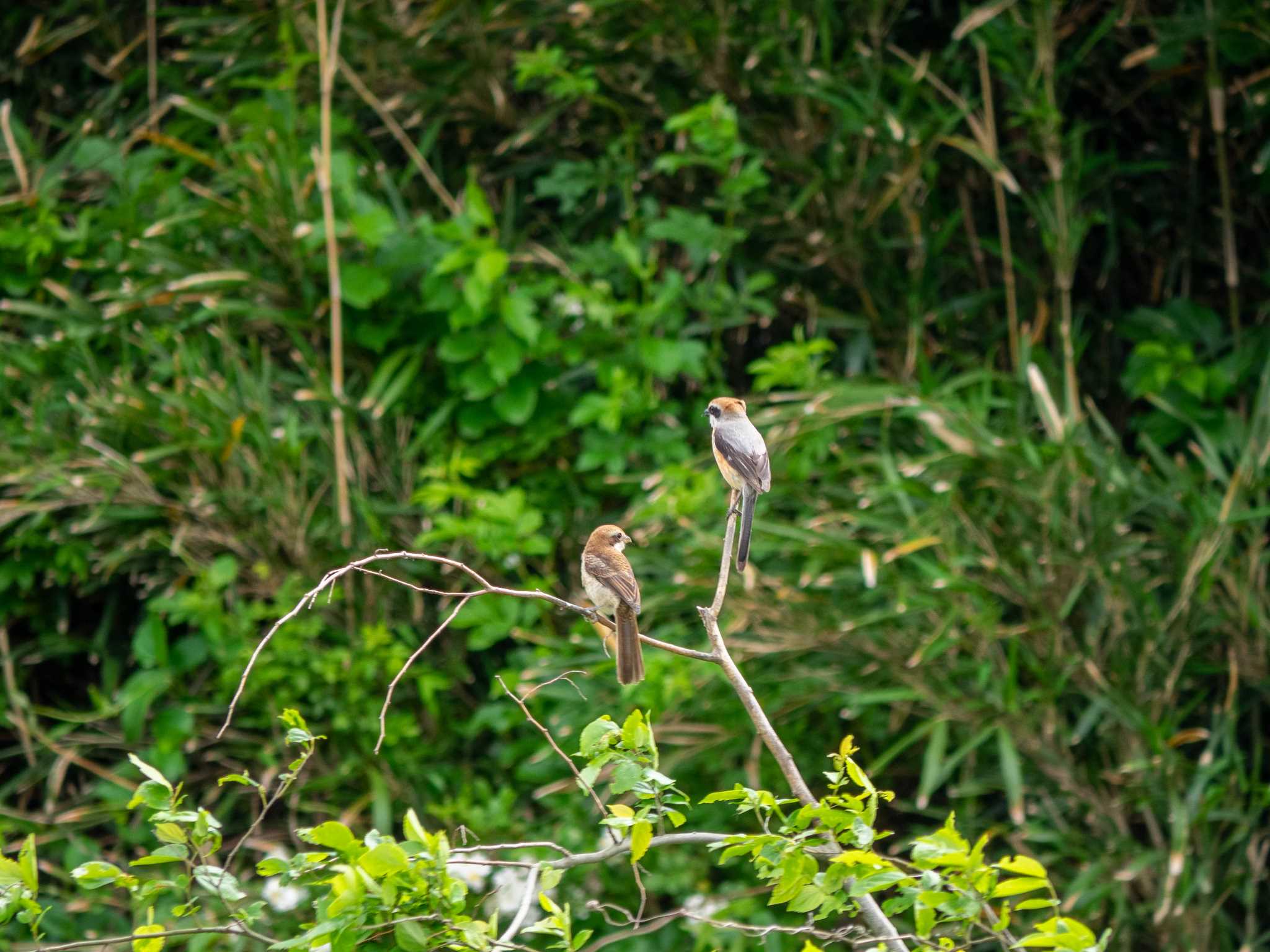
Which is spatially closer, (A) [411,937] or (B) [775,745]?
(A) [411,937]

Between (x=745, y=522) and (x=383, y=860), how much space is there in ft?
3.09

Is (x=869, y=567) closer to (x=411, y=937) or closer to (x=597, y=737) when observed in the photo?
(x=597, y=737)

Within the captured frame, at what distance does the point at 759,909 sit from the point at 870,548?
3.00 feet

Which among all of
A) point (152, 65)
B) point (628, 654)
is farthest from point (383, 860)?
point (152, 65)

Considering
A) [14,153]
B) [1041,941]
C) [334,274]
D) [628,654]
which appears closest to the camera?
[1041,941]

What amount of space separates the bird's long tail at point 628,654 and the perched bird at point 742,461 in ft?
0.62

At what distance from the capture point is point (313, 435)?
159 inches

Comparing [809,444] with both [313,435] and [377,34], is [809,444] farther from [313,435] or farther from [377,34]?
[377,34]

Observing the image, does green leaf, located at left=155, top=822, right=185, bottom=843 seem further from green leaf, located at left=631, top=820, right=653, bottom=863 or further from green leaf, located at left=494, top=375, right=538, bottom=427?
green leaf, located at left=494, top=375, right=538, bottom=427

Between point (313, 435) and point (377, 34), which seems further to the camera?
point (377, 34)

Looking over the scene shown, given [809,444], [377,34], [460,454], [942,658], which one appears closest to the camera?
[942,658]

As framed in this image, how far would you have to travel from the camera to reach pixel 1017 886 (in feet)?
4.50

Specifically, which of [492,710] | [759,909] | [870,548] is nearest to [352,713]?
[492,710]

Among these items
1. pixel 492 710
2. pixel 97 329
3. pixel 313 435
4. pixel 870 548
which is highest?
pixel 97 329
